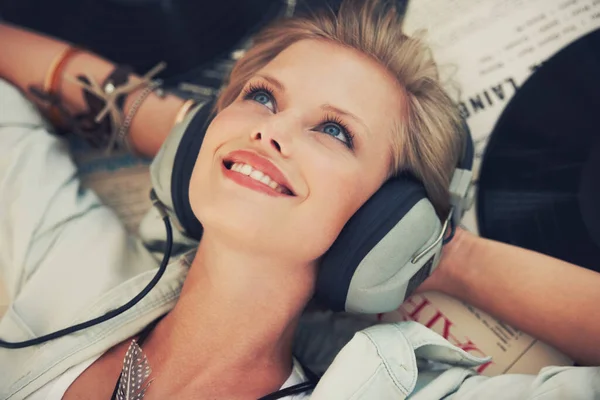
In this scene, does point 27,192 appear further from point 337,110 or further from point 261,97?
point 337,110

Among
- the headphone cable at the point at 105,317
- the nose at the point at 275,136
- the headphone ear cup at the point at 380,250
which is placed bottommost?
the headphone cable at the point at 105,317

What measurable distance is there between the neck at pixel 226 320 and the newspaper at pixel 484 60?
0.30 meters

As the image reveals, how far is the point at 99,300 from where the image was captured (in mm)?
909

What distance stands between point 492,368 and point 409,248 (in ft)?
1.24

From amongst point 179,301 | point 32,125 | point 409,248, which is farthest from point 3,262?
point 409,248

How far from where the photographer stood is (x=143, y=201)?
1.19m

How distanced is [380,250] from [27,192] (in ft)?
2.22

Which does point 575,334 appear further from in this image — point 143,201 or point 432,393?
point 143,201

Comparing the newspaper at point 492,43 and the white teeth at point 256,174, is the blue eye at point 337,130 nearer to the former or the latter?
the white teeth at point 256,174

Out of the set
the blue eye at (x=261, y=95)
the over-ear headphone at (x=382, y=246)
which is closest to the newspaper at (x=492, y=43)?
the over-ear headphone at (x=382, y=246)

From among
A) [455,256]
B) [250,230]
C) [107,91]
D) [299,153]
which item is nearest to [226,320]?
[250,230]

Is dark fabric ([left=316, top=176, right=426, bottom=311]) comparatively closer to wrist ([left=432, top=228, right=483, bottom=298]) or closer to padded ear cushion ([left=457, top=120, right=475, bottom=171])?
padded ear cushion ([left=457, top=120, right=475, bottom=171])

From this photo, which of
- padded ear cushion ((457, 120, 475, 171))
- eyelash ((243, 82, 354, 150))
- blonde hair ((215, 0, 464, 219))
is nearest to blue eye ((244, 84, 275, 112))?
eyelash ((243, 82, 354, 150))

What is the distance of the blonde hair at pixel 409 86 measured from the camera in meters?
0.83
